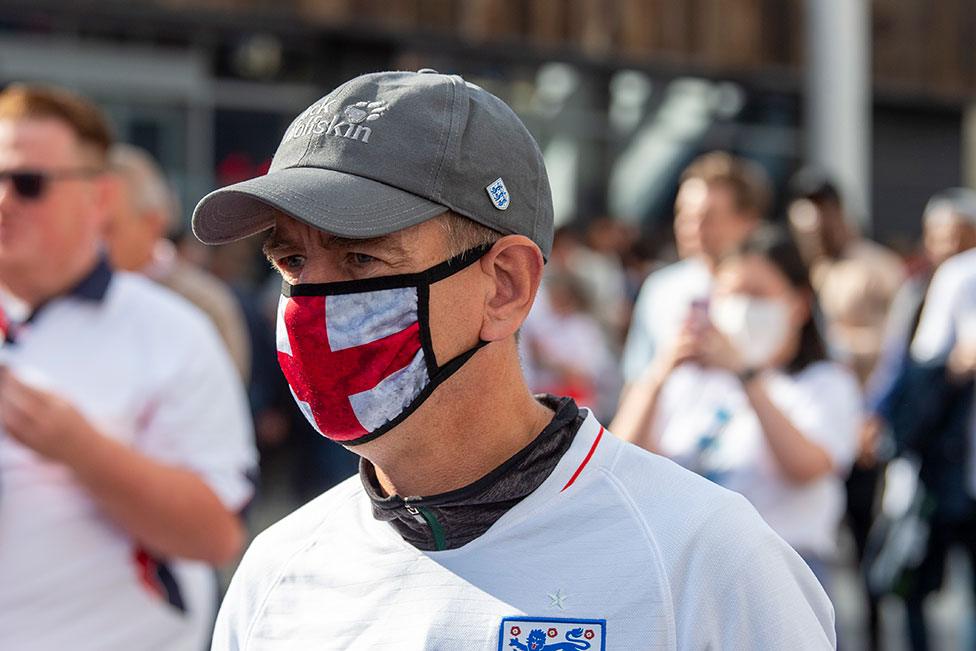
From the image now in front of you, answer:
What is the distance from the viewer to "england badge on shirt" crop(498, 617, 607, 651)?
6.26 ft

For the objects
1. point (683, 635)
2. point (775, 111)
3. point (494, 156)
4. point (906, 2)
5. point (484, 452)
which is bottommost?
point (775, 111)

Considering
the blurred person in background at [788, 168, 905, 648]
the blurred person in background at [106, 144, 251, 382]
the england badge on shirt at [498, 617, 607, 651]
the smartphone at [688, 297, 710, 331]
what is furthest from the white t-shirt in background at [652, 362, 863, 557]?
the england badge on shirt at [498, 617, 607, 651]

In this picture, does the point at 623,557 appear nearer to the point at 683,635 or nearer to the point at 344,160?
the point at 683,635

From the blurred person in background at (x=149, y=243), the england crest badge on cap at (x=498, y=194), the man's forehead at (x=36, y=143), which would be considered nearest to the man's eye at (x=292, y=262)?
the england crest badge on cap at (x=498, y=194)

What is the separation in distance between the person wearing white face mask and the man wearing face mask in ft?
8.27

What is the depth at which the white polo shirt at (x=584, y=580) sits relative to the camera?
190 cm

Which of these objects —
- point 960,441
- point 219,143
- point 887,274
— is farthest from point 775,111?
point 960,441

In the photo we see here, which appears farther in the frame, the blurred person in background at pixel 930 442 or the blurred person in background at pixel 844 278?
the blurred person in background at pixel 844 278

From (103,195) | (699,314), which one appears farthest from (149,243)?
(699,314)

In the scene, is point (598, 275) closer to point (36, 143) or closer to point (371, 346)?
point (36, 143)

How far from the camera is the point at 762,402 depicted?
459 centimetres

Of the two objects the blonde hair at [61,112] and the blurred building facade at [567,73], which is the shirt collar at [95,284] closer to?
the blonde hair at [61,112]

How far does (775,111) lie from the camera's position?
17.3 m

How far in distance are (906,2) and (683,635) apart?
17.5m
